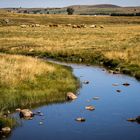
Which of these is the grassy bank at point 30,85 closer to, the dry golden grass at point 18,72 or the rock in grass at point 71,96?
the dry golden grass at point 18,72

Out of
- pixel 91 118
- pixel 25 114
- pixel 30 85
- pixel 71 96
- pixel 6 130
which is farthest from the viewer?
pixel 30 85

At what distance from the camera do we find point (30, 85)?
25.4m

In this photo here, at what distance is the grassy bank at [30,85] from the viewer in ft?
74.9

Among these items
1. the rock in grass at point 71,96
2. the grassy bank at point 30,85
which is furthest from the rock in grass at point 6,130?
the rock in grass at point 71,96

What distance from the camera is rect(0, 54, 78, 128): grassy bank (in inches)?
898

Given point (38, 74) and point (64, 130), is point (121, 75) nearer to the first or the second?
point (38, 74)

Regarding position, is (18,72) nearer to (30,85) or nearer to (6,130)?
(30,85)

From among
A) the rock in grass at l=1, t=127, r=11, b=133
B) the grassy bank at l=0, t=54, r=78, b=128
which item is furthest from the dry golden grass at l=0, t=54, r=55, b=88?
the rock in grass at l=1, t=127, r=11, b=133

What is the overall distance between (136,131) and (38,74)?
11524 millimetres

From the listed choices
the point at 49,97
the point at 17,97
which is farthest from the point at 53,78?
the point at 17,97

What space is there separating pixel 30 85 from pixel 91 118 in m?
5.97

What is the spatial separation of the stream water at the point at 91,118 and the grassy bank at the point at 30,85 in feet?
3.10

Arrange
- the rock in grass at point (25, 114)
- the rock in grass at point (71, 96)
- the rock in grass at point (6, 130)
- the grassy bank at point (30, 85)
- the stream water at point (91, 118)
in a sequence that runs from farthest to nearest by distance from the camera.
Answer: the rock in grass at point (71, 96)
the grassy bank at point (30, 85)
the rock in grass at point (25, 114)
the rock in grass at point (6, 130)
the stream water at point (91, 118)

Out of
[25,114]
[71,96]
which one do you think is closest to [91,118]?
[25,114]
